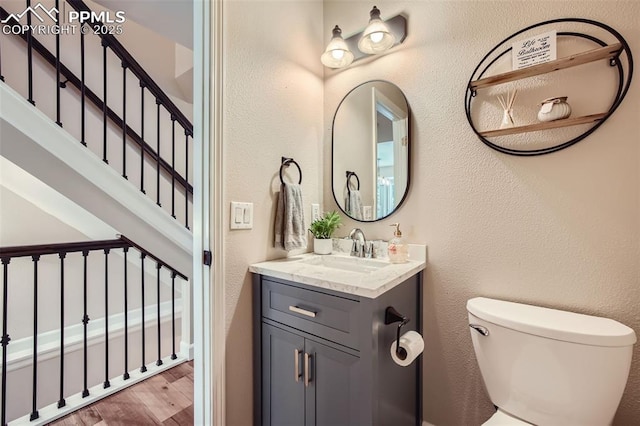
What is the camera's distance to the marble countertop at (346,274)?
3.17 feet

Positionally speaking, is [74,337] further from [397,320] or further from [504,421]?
[504,421]

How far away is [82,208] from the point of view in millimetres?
2121

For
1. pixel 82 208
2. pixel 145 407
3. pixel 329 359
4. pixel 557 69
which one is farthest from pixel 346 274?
pixel 82 208

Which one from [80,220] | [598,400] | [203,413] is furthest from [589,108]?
[80,220]

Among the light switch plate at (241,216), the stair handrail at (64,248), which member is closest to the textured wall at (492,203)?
the light switch plate at (241,216)

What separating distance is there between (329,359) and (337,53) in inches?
59.7

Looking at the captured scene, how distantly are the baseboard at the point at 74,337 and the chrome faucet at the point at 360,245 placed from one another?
5.75 ft

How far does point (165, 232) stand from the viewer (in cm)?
227

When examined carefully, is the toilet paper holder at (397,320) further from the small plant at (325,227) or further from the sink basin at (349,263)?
the small plant at (325,227)

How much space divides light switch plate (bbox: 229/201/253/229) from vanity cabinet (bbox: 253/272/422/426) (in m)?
0.25

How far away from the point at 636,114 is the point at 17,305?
13.3 ft

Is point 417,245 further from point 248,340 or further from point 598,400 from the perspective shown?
point 248,340

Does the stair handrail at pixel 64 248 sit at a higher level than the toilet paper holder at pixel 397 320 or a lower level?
higher

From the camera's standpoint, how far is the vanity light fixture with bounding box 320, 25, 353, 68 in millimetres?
1525
